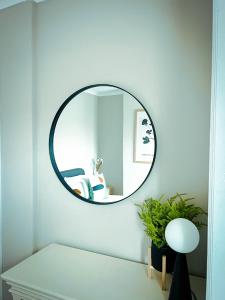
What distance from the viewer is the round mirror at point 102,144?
1.39 metres

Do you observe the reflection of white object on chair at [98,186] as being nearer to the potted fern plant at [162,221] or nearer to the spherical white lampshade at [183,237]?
the potted fern plant at [162,221]

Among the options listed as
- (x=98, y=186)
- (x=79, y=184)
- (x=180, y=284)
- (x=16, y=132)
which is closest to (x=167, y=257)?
(x=180, y=284)

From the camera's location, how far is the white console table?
1.12m

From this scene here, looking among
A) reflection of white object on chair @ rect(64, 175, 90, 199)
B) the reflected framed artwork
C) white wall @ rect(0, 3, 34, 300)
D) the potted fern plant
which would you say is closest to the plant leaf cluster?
the potted fern plant

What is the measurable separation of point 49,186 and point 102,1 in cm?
125

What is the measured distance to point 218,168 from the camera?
0.78 meters

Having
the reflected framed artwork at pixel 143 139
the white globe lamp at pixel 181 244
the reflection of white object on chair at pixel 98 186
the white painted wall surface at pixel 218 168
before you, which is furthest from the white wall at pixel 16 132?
the white painted wall surface at pixel 218 168

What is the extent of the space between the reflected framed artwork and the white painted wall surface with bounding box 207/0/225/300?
569mm

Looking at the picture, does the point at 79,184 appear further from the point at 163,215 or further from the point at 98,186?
the point at 163,215

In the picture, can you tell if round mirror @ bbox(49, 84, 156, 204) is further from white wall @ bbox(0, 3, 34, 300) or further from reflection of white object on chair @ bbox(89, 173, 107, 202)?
white wall @ bbox(0, 3, 34, 300)

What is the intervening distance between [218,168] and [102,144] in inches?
33.2

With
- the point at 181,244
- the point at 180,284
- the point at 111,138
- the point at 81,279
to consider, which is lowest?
the point at 81,279

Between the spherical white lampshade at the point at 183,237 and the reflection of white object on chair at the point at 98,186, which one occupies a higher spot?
the reflection of white object on chair at the point at 98,186

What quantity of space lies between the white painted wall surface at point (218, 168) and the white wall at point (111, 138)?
0.71 meters
